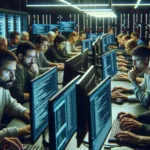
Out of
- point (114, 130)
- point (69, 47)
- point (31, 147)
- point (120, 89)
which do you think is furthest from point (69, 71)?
point (69, 47)

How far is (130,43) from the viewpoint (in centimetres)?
582

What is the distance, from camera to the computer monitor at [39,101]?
6.98 feet

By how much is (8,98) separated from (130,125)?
1001 millimetres

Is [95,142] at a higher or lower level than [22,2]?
lower

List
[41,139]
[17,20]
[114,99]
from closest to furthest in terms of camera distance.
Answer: [41,139]
[114,99]
[17,20]

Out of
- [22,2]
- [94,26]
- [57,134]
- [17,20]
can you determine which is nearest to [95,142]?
[57,134]

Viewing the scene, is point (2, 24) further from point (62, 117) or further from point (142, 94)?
point (62, 117)

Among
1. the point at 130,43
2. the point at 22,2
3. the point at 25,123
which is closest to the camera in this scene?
the point at 25,123

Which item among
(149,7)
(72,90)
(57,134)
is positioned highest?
(149,7)

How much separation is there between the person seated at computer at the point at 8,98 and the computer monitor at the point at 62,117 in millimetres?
417

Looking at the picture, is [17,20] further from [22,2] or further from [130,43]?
[130,43]

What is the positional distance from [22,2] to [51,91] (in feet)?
34.3

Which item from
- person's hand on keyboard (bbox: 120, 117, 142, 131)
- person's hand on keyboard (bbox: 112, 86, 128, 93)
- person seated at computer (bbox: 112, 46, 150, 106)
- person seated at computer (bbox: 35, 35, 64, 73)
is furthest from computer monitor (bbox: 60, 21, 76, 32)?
person's hand on keyboard (bbox: 120, 117, 142, 131)

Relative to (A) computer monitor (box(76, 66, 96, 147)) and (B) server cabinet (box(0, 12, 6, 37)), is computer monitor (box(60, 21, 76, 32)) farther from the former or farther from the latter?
(A) computer monitor (box(76, 66, 96, 147))
